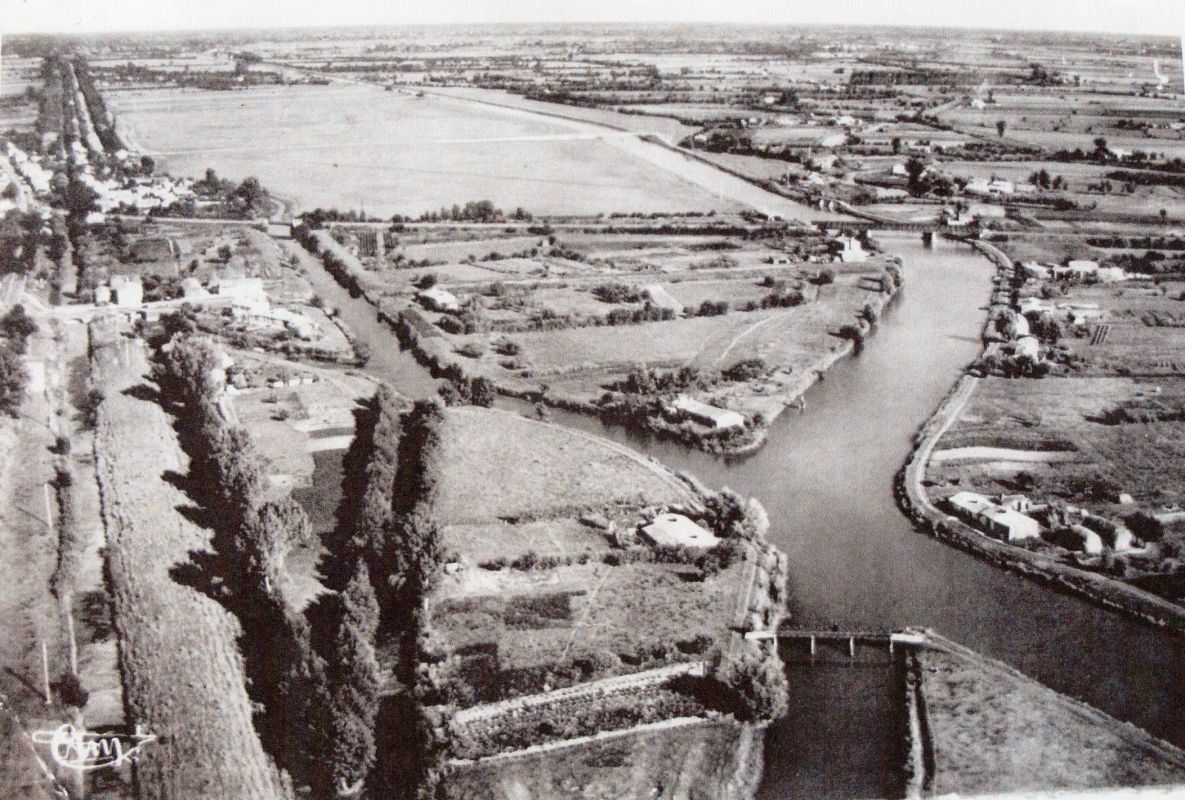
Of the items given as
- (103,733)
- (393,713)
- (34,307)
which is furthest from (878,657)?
(34,307)

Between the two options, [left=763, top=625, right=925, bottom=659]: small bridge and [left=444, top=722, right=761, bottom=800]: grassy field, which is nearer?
[left=444, top=722, right=761, bottom=800]: grassy field

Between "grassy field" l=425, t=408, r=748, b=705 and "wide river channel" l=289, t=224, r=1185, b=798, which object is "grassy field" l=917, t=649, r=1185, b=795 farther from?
"grassy field" l=425, t=408, r=748, b=705

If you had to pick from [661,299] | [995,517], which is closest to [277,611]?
[995,517]

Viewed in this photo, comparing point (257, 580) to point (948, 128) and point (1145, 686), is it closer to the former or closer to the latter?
point (1145, 686)

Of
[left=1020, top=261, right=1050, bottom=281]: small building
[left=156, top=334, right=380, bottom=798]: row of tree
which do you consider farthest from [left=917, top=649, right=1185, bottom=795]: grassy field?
[left=1020, top=261, right=1050, bottom=281]: small building

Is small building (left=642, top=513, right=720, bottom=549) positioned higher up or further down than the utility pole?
higher up

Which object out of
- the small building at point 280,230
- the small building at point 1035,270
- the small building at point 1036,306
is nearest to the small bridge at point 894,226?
the small building at point 1035,270
